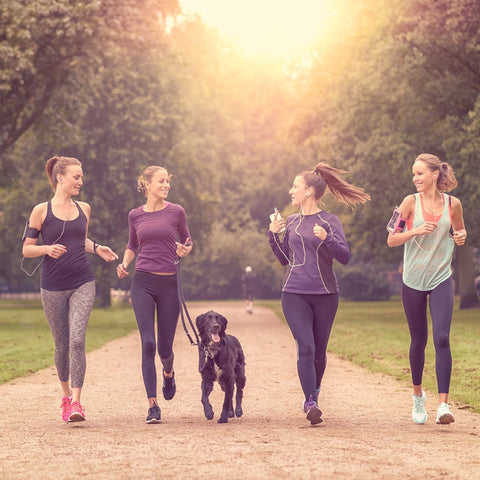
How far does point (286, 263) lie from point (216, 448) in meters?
2.05

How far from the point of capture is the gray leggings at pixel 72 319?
25.8 feet

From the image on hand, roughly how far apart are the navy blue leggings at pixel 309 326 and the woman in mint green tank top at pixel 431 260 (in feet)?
2.24

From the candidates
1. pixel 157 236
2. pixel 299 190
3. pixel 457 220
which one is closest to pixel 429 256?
pixel 457 220

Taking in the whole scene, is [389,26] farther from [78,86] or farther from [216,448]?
[216,448]

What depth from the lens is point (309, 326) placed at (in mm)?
7746

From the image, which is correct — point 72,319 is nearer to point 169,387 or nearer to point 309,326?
point 169,387

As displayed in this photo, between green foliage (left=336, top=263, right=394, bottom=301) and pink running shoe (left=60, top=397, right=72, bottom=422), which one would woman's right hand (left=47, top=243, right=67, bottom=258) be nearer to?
pink running shoe (left=60, top=397, right=72, bottom=422)

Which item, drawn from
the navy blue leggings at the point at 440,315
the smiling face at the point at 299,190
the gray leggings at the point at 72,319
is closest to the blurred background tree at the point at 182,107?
the gray leggings at the point at 72,319

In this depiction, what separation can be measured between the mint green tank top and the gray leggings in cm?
274

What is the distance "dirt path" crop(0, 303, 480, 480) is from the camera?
582 cm

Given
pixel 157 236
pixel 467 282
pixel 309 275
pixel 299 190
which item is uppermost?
pixel 299 190

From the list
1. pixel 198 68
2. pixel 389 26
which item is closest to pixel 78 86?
pixel 389 26

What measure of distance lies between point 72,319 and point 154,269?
0.82m

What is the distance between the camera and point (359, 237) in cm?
3222
